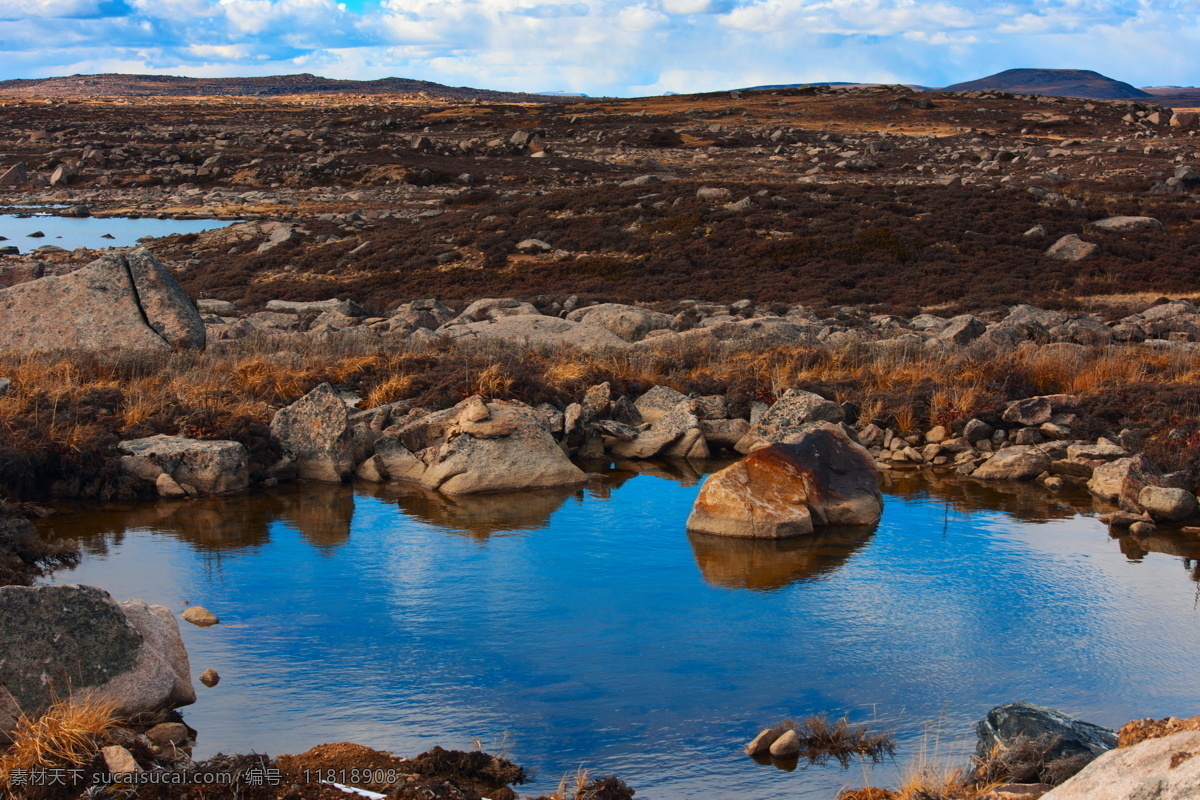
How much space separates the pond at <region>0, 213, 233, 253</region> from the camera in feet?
127

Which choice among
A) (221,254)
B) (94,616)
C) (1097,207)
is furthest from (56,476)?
(1097,207)

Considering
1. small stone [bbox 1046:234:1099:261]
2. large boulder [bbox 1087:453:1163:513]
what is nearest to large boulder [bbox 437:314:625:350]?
large boulder [bbox 1087:453:1163:513]

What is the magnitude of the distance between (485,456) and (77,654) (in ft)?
20.6

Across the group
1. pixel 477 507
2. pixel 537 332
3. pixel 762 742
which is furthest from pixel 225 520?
pixel 537 332

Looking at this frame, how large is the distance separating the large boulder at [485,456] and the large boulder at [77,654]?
5737mm

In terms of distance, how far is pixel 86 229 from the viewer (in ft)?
142

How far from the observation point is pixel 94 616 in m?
5.68

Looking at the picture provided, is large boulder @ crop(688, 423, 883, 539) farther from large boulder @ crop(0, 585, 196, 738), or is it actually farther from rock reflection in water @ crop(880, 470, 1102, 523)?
large boulder @ crop(0, 585, 196, 738)

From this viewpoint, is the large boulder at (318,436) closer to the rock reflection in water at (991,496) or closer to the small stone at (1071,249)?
the rock reflection in water at (991,496)

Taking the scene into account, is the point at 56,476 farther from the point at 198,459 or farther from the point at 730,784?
the point at 730,784

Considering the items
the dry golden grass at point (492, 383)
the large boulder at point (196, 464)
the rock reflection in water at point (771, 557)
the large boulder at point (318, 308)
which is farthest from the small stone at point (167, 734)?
the large boulder at point (318, 308)

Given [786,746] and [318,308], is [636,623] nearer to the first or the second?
[786,746]

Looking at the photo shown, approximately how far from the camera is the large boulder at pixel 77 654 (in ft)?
17.6

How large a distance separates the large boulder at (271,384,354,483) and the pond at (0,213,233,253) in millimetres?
29657
